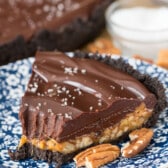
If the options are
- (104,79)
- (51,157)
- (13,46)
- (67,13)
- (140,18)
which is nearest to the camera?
(51,157)

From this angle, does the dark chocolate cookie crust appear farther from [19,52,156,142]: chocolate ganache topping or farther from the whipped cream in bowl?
[19,52,156,142]: chocolate ganache topping

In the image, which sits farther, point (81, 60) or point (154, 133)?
point (81, 60)

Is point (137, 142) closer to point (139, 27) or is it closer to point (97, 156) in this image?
point (97, 156)

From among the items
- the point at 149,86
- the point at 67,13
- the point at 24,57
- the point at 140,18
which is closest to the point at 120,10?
the point at 140,18

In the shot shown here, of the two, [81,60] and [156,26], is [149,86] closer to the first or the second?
[81,60]

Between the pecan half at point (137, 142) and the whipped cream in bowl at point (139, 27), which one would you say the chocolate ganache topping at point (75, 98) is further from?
the whipped cream in bowl at point (139, 27)

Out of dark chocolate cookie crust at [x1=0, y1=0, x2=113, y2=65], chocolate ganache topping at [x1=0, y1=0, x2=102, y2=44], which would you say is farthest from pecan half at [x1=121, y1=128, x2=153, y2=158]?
chocolate ganache topping at [x1=0, y1=0, x2=102, y2=44]

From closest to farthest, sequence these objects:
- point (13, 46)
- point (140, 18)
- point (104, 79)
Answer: point (104, 79) → point (13, 46) → point (140, 18)
